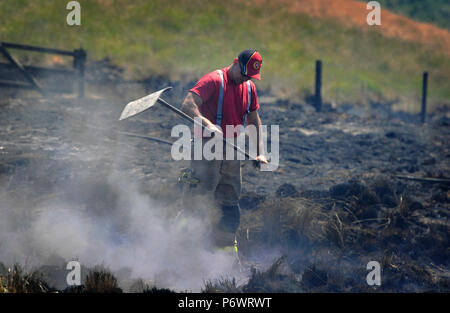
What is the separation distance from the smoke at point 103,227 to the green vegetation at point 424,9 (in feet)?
124

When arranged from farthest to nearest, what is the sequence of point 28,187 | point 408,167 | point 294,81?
point 294,81 < point 408,167 < point 28,187

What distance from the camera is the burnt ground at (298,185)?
4992 millimetres

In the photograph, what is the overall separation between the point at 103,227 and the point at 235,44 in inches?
793

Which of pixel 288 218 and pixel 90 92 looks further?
pixel 90 92

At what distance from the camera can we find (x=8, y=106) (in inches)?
428

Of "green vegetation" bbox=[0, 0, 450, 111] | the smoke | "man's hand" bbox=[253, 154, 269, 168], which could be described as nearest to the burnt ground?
the smoke

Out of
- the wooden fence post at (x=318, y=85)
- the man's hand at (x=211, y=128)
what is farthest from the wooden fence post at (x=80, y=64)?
the man's hand at (x=211, y=128)

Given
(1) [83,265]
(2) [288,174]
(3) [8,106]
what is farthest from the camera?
(3) [8,106]

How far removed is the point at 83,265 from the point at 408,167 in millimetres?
6791

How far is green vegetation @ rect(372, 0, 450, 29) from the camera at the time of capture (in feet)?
125

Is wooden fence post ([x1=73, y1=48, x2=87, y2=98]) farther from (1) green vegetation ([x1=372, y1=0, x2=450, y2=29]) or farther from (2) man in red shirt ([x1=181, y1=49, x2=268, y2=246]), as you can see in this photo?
(1) green vegetation ([x1=372, y1=0, x2=450, y2=29])

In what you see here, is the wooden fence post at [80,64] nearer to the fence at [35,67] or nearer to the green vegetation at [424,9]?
the fence at [35,67]
